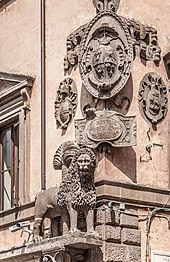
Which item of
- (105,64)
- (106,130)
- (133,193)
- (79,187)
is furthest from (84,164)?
(105,64)

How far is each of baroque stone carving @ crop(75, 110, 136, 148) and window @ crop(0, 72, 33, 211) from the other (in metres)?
2.14

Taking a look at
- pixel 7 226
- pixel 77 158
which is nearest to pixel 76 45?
pixel 77 158

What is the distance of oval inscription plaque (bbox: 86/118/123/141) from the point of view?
16.9m

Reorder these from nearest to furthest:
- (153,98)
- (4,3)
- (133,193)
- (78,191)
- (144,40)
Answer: (78,191), (133,193), (153,98), (144,40), (4,3)

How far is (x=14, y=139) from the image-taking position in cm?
1969

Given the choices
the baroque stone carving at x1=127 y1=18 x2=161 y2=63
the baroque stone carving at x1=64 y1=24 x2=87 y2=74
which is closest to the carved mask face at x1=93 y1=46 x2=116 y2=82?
the baroque stone carving at x1=127 y1=18 x2=161 y2=63

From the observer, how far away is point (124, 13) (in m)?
17.8

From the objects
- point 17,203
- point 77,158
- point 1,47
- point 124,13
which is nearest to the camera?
point 77,158

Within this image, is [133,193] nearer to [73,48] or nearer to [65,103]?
[65,103]

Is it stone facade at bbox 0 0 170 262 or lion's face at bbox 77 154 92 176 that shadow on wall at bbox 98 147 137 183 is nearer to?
stone facade at bbox 0 0 170 262

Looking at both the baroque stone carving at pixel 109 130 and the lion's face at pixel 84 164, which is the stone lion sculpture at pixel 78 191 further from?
the baroque stone carving at pixel 109 130

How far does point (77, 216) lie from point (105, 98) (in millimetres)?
1977

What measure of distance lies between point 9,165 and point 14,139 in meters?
0.50

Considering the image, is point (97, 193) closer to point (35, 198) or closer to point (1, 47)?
point (35, 198)
